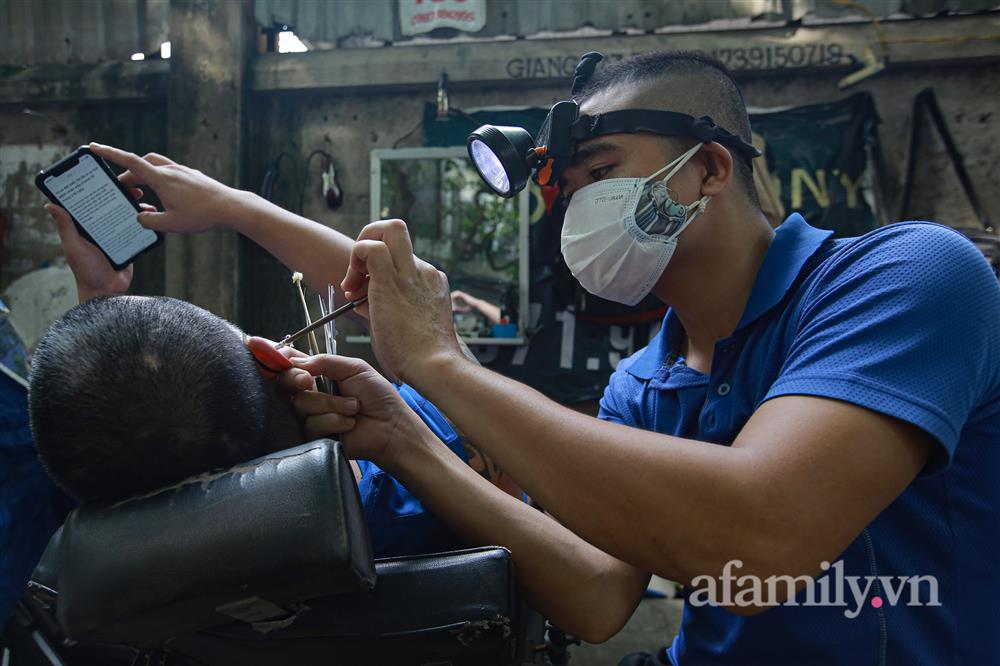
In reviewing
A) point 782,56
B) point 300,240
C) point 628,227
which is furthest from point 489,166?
point 782,56

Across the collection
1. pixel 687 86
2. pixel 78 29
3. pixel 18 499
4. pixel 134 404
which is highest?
pixel 78 29

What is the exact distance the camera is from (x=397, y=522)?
1267 mm

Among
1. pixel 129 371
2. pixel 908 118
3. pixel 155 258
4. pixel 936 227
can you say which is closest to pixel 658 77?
pixel 936 227

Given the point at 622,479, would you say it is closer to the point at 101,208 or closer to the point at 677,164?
the point at 677,164

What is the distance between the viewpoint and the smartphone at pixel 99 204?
5.35ft

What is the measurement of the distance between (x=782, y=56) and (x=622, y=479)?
434 centimetres

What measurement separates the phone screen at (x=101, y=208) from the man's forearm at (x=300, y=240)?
0.24 metres

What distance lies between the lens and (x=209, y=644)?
1.03 m

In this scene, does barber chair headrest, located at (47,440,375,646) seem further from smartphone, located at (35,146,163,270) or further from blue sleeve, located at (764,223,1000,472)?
smartphone, located at (35,146,163,270)

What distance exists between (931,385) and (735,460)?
0.91ft

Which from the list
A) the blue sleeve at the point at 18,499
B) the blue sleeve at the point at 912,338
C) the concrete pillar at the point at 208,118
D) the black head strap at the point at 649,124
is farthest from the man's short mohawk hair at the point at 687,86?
the concrete pillar at the point at 208,118

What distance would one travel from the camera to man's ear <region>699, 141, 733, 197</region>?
4.43 feet

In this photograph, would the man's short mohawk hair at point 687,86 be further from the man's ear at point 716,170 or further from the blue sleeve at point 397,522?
the blue sleeve at point 397,522

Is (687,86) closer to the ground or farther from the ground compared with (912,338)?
A: farther from the ground
